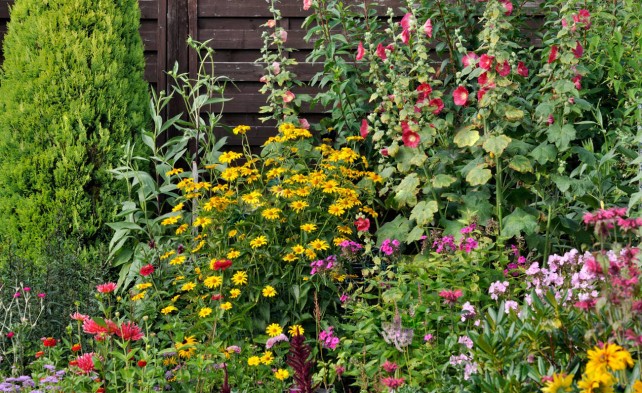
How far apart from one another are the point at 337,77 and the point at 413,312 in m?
2.04

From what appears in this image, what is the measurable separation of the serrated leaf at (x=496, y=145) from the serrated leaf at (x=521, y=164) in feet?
0.32

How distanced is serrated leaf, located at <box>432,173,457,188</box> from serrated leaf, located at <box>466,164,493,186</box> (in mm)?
198

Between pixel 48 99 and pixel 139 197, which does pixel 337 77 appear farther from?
pixel 48 99

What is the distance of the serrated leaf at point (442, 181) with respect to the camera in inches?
183

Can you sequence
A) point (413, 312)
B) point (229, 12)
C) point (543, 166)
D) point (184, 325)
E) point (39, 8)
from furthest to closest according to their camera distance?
point (229, 12), point (39, 8), point (543, 166), point (184, 325), point (413, 312)

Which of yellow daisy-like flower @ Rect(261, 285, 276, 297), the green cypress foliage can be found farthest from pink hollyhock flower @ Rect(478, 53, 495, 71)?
the green cypress foliage

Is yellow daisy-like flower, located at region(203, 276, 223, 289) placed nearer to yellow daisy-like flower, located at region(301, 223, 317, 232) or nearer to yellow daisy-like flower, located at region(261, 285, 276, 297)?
yellow daisy-like flower, located at region(261, 285, 276, 297)

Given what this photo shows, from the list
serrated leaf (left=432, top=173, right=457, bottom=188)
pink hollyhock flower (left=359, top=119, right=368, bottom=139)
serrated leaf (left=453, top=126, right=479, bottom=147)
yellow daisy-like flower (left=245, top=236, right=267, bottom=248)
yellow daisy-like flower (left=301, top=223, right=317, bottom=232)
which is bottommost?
yellow daisy-like flower (left=245, top=236, right=267, bottom=248)

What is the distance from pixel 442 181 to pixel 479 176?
0.29 metres

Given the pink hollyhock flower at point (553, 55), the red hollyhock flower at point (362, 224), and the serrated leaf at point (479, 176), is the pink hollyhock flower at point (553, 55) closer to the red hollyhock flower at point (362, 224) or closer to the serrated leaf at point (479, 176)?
the serrated leaf at point (479, 176)

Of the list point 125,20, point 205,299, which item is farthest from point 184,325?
point 125,20

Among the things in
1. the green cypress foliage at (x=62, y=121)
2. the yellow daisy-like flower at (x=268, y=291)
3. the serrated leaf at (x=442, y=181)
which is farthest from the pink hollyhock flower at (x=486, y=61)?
the green cypress foliage at (x=62, y=121)

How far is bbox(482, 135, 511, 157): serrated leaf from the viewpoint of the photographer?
4352 millimetres

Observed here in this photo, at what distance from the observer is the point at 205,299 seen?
4223mm
